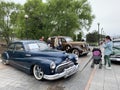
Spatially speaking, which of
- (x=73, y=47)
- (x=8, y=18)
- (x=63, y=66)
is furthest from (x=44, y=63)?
(x=8, y=18)

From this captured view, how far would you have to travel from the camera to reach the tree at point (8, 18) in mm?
33906

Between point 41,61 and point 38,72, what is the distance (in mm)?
535

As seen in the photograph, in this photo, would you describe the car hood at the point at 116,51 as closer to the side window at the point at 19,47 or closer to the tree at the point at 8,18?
the side window at the point at 19,47

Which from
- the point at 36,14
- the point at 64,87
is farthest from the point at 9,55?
the point at 36,14

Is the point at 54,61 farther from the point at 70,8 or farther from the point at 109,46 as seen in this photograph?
the point at 70,8

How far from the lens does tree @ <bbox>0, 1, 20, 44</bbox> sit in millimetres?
33906

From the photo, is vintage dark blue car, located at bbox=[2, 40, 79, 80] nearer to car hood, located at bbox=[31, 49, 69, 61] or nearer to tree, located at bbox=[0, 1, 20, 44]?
car hood, located at bbox=[31, 49, 69, 61]

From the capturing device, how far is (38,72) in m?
6.22

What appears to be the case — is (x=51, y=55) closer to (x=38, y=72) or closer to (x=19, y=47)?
(x=38, y=72)

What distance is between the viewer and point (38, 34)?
26.1 metres

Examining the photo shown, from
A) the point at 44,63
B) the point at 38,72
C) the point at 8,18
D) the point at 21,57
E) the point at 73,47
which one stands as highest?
the point at 8,18

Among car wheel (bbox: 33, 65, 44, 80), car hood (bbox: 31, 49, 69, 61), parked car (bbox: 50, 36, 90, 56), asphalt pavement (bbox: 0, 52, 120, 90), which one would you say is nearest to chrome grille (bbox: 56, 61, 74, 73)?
car hood (bbox: 31, 49, 69, 61)

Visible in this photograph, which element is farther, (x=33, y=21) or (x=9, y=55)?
(x=33, y=21)

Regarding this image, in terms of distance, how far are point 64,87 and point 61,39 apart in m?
7.98
